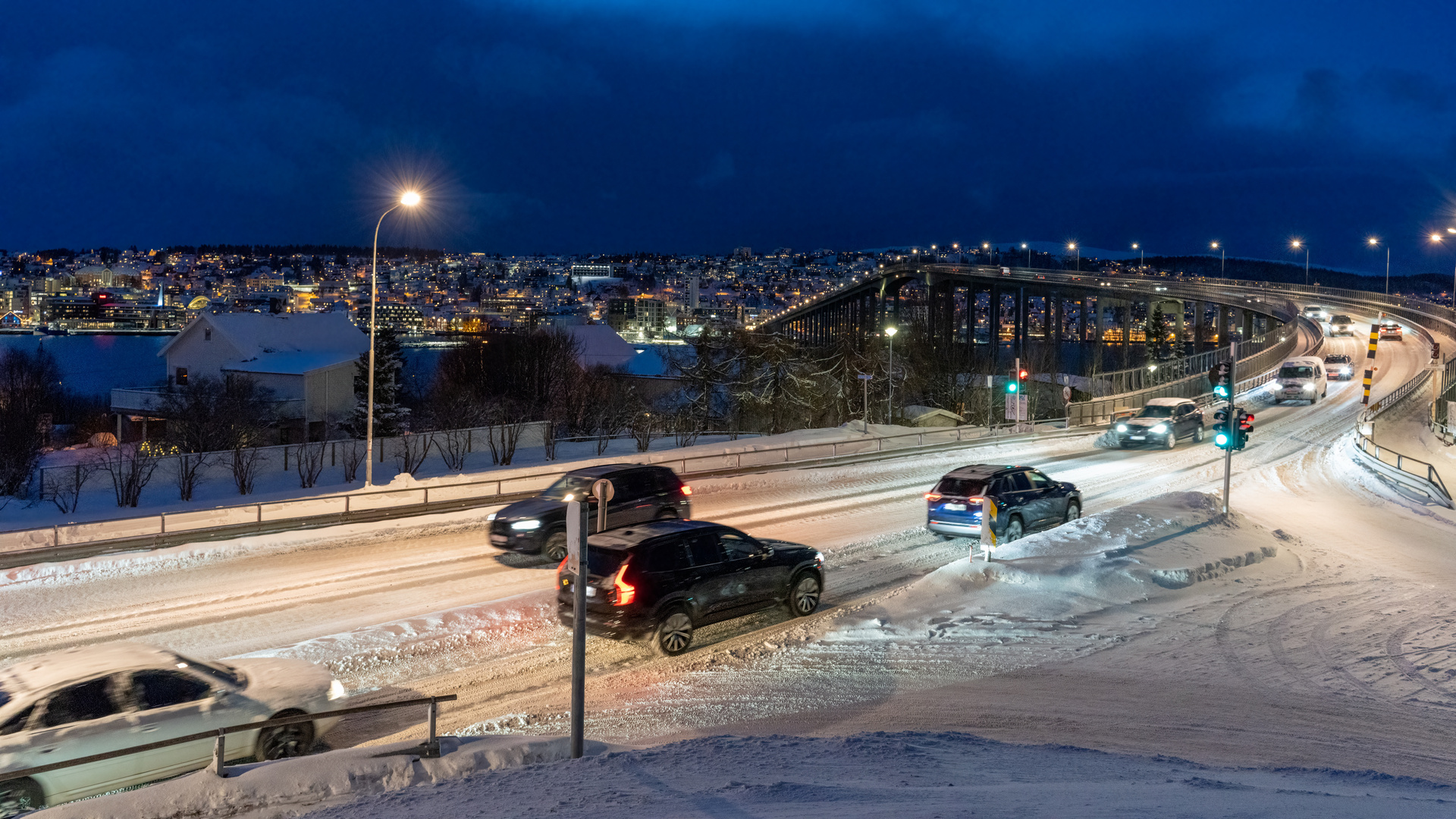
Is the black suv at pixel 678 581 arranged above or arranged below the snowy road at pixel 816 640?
above

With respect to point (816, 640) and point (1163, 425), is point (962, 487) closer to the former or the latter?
point (816, 640)

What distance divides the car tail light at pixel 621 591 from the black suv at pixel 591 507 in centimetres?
506

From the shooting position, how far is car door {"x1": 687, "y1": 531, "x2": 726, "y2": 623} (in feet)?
42.1

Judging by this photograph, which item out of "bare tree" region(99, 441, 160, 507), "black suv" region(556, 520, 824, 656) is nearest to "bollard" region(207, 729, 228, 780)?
"black suv" region(556, 520, 824, 656)

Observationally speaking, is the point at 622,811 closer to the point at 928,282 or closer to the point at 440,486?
the point at 440,486

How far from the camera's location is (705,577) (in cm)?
1296

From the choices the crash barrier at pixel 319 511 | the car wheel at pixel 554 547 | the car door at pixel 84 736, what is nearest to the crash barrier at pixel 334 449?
the crash barrier at pixel 319 511

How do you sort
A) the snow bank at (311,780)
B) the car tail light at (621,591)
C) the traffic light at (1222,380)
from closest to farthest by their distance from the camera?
the snow bank at (311,780)
the car tail light at (621,591)
the traffic light at (1222,380)

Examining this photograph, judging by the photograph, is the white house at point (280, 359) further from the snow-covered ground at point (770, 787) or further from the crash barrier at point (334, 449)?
the snow-covered ground at point (770, 787)

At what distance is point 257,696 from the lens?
353 inches

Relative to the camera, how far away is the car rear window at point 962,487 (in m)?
19.2

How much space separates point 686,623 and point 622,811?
229 inches

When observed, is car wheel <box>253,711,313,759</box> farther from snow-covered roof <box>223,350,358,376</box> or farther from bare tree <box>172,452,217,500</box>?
snow-covered roof <box>223,350,358,376</box>


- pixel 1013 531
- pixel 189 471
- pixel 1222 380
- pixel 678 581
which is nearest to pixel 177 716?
pixel 678 581
